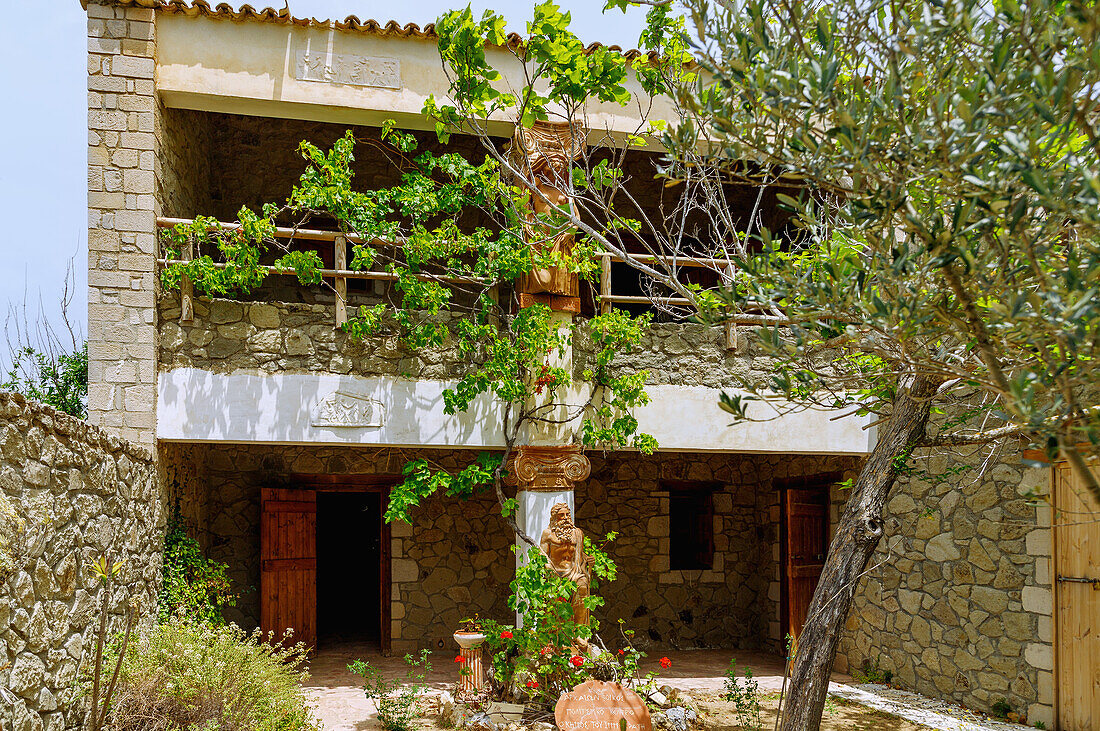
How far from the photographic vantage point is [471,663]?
6.78m

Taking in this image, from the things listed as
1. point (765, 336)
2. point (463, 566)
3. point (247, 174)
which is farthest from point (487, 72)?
point (463, 566)

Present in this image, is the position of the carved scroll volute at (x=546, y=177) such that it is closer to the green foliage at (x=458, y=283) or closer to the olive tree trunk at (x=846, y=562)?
the green foliage at (x=458, y=283)

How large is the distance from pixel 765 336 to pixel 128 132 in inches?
221

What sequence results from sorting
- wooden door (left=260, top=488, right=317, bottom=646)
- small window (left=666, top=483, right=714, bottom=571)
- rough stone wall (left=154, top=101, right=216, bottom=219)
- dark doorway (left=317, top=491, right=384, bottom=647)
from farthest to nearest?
1. dark doorway (left=317, top=491, right=384, bottom=647)
2. small window (left=666, top=483, right=714, bottom=571)
3. wooden door (left=260, top=488, right=317, bottom=646)
4. rough stone wall (left=154, top=101, right=216, bottom=219)

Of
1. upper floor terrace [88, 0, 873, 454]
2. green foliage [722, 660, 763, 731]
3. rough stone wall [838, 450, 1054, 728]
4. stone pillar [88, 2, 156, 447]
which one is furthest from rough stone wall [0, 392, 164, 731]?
rough stone wall [838, 450, 1054, 728]

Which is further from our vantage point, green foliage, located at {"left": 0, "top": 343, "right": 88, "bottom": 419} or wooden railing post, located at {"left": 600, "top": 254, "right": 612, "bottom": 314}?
green foliage, located at {"left": 0, "top": 343, "right": 88, "bottom": 419}

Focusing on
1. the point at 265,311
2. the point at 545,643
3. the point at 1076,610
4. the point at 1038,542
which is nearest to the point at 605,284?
the point at 265,311

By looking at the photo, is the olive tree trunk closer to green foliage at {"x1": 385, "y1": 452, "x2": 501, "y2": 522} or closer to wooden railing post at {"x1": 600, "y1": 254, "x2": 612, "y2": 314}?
wooden railing post at {"x1": 600, "y1": 254, "x2": 612, "y2": 314}

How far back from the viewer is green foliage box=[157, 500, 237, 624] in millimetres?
6234

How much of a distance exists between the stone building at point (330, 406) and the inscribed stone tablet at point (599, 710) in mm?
1556

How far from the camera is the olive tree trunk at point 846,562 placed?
4.62 meters

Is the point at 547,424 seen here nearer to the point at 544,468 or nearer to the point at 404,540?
the point at 544,468

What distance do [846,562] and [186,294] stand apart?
491 centimetres

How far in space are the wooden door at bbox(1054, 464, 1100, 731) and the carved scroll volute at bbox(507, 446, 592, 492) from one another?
3.52 m
